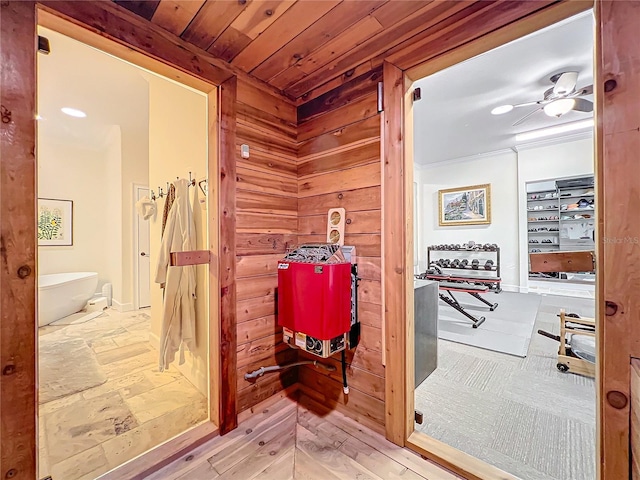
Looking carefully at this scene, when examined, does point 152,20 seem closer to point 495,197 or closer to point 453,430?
point 453,430

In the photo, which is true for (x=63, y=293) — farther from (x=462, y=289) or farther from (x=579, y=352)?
(x=579, y=352)

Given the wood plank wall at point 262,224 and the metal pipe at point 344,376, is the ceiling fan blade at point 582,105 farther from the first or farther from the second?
the metal pipe at point 344,376

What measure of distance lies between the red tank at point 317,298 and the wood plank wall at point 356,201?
191mm

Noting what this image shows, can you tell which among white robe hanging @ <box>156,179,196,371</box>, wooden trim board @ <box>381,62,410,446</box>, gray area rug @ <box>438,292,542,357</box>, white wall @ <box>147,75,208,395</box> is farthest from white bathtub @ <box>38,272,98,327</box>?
gray area rug @ <box>438,292,542,357</box>

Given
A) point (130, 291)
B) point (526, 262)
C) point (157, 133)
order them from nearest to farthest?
1. point (157, 133)
2. point (130, 291)
3. point (526, 262)

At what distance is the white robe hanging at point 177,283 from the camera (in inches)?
77.6

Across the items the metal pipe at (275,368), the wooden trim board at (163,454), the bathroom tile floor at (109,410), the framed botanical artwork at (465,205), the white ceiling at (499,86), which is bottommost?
the bathroom tile floor at (109,410)

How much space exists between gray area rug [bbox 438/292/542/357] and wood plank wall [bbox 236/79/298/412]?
224 centimetres

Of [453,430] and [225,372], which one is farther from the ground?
[225,372]

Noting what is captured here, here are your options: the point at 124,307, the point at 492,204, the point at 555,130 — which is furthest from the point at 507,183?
the point at 124,307

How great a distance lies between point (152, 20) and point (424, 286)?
94.5 inches

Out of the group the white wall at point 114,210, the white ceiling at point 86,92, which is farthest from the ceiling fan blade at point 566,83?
the white wall at point 114,210

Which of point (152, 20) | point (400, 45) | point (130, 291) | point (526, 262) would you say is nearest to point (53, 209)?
point (130, 291)

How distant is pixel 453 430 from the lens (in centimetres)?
174
